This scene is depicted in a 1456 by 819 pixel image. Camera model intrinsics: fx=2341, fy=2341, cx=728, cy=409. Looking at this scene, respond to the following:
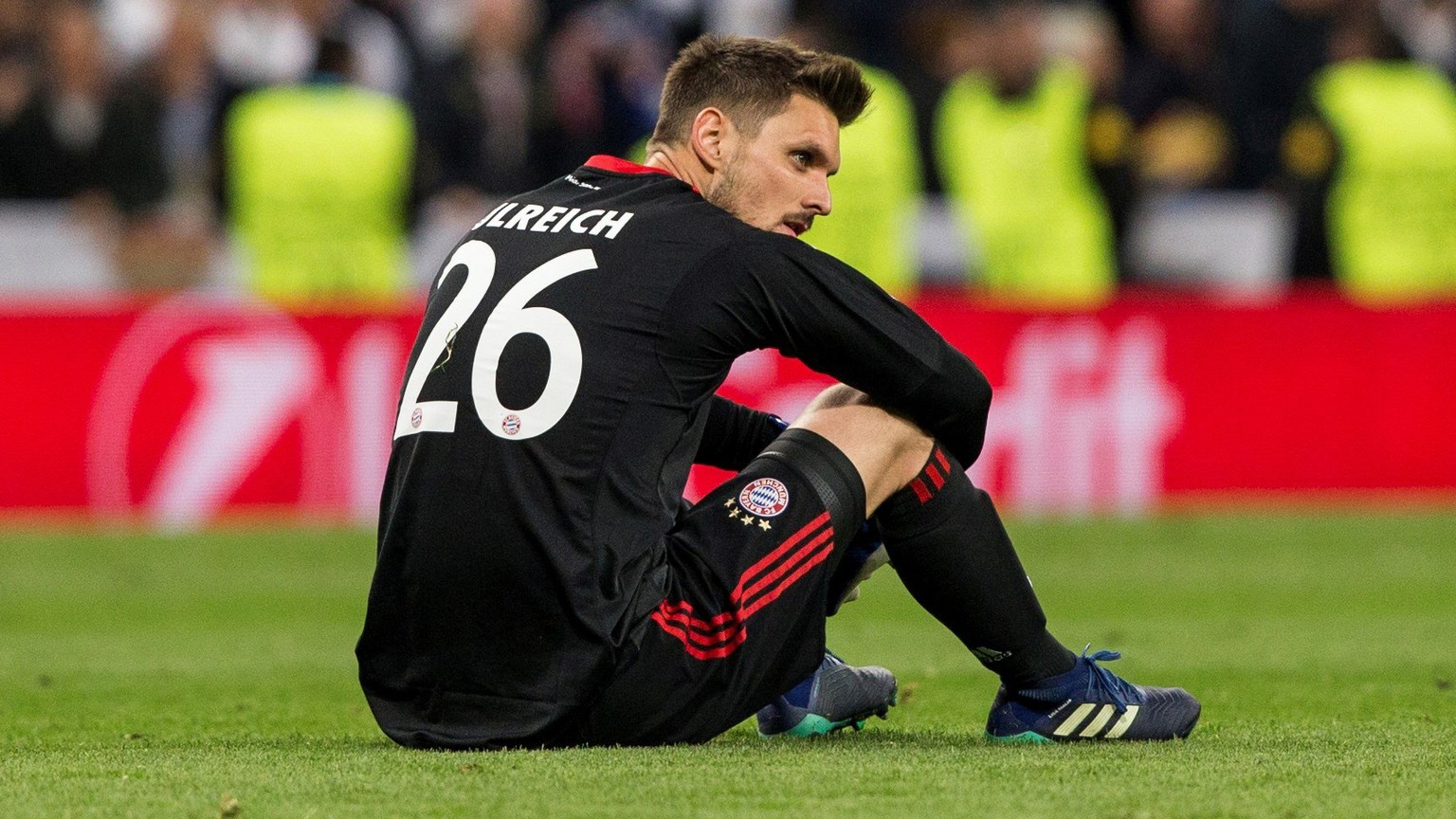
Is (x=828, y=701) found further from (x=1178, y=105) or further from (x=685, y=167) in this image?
(x=1178, y=105)

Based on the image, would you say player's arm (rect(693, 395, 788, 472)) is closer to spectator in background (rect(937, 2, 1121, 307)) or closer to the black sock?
the black sock

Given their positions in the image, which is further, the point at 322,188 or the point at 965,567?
the point at 322,188

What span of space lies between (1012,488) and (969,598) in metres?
7.19

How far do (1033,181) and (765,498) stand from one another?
9425mm

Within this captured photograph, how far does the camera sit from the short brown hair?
15.8ft

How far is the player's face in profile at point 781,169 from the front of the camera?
4.84m

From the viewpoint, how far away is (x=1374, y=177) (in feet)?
44.7

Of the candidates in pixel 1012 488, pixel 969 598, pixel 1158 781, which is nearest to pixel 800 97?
pixel 969 598

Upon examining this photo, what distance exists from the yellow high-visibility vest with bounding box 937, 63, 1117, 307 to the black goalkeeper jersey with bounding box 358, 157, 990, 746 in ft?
30.1

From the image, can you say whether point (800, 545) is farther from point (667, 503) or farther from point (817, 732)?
point (817, 732)

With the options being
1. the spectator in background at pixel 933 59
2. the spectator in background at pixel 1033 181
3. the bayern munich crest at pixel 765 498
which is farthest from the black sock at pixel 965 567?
the spectator in background at pixel 933 59

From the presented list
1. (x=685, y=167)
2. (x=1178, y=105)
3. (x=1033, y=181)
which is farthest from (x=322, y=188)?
(x=685, y=167)

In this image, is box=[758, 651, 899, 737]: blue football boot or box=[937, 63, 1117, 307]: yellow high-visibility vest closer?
box=[758, 651, 899, 737]: blue football boot

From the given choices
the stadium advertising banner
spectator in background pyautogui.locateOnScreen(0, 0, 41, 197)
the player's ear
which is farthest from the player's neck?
spectator in background pyautogui.locateOnScreen(0, 0, 41, 197)
